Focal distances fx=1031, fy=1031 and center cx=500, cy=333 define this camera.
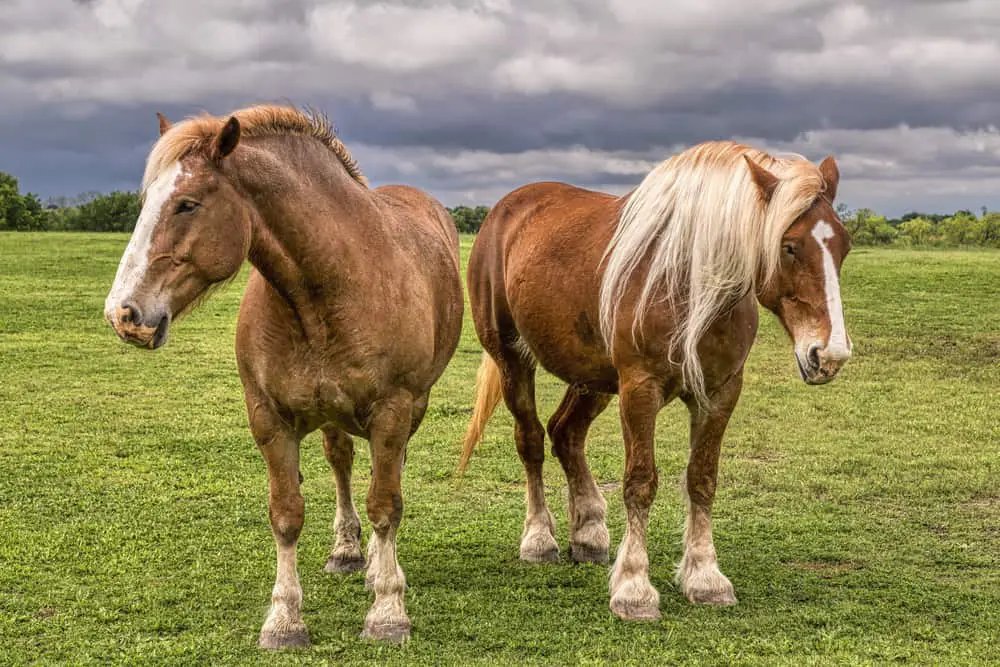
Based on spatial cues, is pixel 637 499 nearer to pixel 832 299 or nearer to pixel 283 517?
pixel 832 299

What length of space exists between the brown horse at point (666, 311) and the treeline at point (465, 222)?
24.4 metres

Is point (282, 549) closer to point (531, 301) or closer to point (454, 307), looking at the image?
point (454, 307)

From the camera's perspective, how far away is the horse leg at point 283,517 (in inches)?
175

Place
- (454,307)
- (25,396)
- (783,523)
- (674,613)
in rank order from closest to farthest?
(674,613)
(454,307)
(783,523)
(25,396)

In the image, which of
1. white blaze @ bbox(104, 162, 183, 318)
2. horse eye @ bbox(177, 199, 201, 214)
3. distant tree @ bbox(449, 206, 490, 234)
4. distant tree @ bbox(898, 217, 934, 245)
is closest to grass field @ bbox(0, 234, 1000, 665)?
white blaze @ bbox(104, 162, 183, 318)

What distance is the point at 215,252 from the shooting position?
12.6 feet

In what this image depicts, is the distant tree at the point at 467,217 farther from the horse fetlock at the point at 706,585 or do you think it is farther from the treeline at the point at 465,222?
the horse fetlock at the point at 706,585

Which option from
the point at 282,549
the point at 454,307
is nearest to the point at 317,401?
the point at 282,549

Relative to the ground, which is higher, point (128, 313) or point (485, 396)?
point (128, 313)

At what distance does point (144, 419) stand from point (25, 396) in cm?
162

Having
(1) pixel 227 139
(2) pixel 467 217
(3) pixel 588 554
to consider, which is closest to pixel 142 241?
(1) pixel 227 139

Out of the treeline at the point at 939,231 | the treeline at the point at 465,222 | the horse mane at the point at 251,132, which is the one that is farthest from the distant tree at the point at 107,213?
the horse mane at the point at 251,132

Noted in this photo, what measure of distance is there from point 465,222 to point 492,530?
25.5m

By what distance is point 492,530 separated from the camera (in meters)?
6.33
